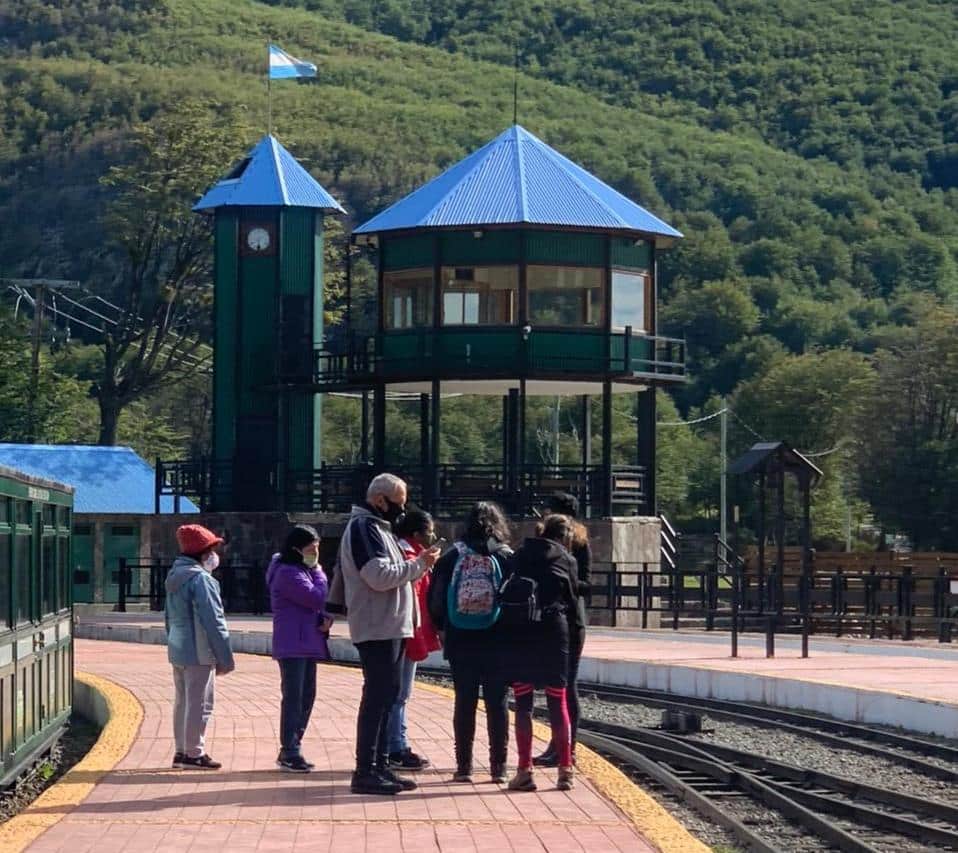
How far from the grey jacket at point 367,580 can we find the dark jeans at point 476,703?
22.7 inches

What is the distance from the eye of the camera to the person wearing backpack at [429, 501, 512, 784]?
12.6m

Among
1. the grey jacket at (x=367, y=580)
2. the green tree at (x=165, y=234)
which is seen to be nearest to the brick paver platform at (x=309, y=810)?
the grey jacket at (x=367, y=580)

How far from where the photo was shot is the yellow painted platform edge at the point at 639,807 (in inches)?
430

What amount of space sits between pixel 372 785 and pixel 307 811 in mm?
676

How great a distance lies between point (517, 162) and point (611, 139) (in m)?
111

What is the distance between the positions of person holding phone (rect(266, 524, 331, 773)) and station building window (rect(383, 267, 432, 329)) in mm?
27038

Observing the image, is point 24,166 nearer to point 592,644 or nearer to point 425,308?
point 425,308

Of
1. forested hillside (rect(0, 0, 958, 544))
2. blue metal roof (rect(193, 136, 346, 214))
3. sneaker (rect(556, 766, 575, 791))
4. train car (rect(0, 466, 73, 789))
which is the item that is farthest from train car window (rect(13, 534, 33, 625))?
forested hillside (rect(0, 0, 958, 544))

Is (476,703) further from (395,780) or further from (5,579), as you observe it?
(5,579)

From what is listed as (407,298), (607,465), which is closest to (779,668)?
(607,465)

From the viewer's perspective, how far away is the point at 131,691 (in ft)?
65.7

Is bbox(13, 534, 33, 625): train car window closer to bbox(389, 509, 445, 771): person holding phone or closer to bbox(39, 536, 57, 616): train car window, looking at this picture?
bbox(39, 536, 57, 616): train car window

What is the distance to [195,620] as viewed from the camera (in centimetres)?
1363

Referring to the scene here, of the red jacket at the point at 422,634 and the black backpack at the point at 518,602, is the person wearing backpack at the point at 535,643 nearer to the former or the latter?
the black backpack at the point at 518,602
